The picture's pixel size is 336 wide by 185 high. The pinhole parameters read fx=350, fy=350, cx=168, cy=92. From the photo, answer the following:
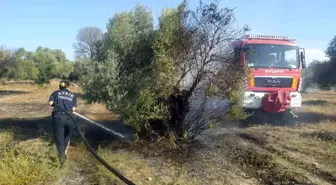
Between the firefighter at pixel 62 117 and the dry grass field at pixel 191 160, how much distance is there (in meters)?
0.30

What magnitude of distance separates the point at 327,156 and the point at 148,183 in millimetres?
4605

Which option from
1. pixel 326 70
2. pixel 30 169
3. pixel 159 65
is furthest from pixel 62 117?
pixel 326 70

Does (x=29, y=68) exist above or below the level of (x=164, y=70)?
above

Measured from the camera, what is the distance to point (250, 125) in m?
13.0

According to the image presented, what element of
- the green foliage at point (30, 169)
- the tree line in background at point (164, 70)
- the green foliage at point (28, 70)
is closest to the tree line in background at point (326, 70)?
the tree line in background at point (164, 70)

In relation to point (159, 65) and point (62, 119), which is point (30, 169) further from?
point (159, 65)

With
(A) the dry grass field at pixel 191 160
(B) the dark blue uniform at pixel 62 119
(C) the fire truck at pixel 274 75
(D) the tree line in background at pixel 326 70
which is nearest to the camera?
(A) the dry grass field at pixel 191 160

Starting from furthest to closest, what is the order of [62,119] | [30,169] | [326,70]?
[326,70], [62,119], [30,169]

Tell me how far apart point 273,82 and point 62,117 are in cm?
809

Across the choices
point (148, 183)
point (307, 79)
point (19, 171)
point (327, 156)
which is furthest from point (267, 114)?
point (307, 79)

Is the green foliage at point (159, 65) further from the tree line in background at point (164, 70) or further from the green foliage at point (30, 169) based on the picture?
the green foliage at point (30, 169)

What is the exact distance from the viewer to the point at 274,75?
1262cm

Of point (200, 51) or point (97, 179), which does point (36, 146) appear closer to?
point (97, 179)

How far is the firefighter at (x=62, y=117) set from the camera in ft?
23.7
